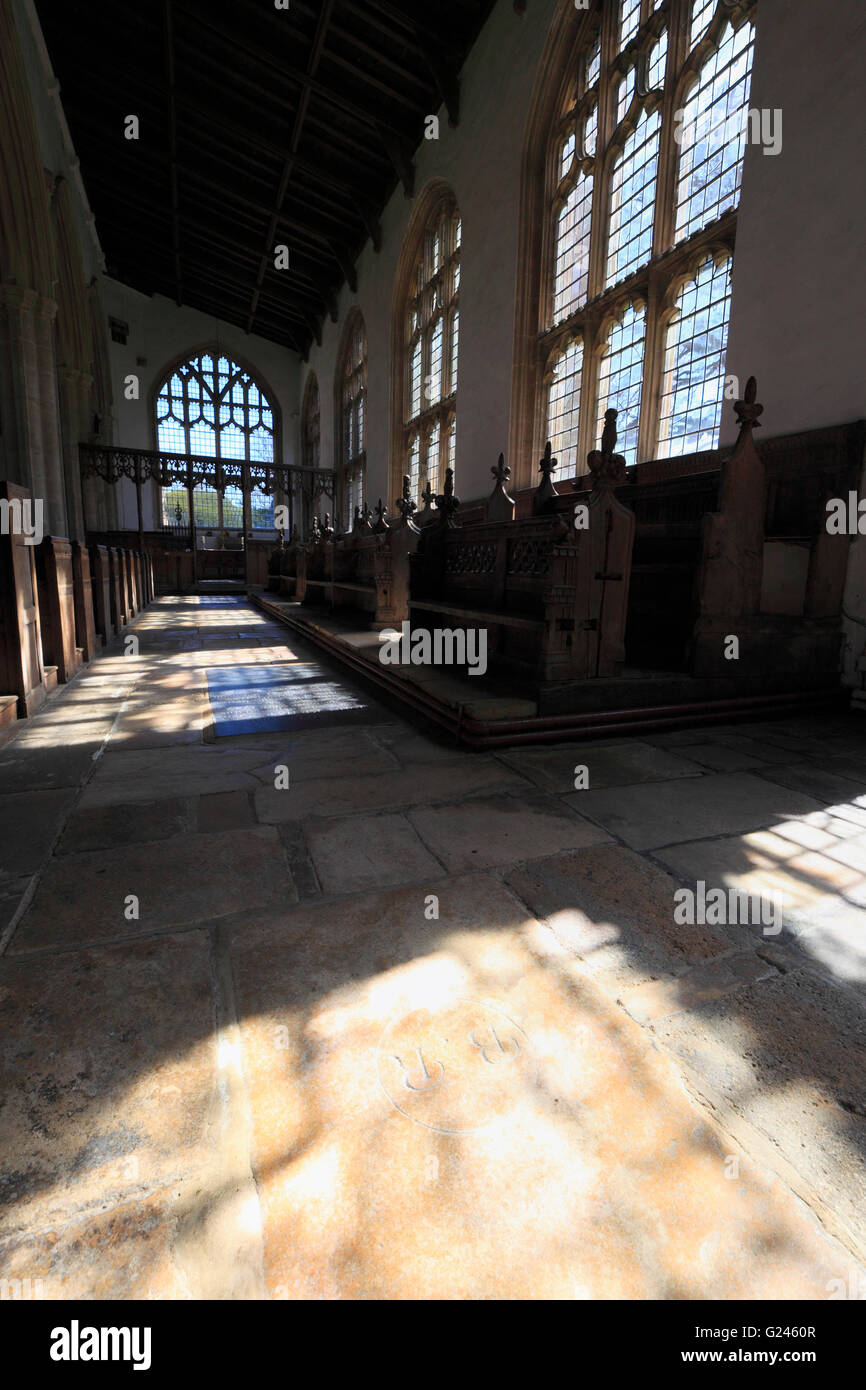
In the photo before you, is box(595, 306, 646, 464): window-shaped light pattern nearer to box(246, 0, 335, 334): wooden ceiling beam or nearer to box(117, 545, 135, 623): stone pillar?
box(117, 545, 135, 623): stone pillar

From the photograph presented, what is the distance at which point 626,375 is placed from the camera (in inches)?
271

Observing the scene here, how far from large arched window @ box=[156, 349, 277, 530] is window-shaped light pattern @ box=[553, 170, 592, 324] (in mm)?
15278

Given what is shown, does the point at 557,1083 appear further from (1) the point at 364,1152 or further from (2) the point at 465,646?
(2) the point at 465,646

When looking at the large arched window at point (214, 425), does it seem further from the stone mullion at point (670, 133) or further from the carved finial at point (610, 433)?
the carved finial at point (610, 433)

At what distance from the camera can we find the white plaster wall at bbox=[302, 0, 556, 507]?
8.26m

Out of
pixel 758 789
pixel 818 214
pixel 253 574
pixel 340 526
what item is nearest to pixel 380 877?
pixel 758 789

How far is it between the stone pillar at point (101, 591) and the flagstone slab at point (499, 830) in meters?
5.52

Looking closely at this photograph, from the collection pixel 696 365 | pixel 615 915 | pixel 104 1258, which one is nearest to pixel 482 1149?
pixel 104 1258

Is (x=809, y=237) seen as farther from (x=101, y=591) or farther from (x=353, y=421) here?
(x=353, y=421)

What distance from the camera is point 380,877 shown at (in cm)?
179
